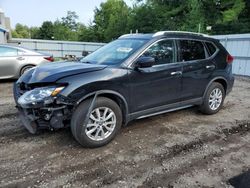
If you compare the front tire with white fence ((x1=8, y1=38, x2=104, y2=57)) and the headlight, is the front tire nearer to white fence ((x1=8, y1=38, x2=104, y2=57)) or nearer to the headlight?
the headlight

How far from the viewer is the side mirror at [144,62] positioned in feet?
11.5

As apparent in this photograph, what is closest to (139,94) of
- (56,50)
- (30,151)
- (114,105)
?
(114,105)

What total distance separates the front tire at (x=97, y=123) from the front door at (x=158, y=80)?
0.39m

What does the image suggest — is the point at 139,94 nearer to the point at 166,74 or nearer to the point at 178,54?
the point at 166,74

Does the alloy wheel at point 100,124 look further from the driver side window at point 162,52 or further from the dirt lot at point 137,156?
the driver side window at point 162,52

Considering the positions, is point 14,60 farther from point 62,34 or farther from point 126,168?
point 62,34

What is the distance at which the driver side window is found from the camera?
3.84m

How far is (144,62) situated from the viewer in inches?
138

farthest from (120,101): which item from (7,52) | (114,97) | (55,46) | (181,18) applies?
(181,18)

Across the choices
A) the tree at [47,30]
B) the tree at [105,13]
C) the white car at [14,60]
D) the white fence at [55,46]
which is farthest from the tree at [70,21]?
the white car at [14,60]

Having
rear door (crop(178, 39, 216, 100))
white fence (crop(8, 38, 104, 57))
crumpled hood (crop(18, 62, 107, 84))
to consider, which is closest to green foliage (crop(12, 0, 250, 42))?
white fence (crop(8, 38, 104, 57))

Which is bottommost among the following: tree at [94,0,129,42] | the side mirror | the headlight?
the headlight

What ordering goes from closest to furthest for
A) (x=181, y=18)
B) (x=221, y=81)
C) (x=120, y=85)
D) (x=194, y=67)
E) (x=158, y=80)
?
(x=120, y=85) → (x=158, y=80) → (x=194, y=67) → (x=221, y=81) → (x=181, y=18)

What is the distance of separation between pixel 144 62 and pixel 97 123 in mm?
1158
